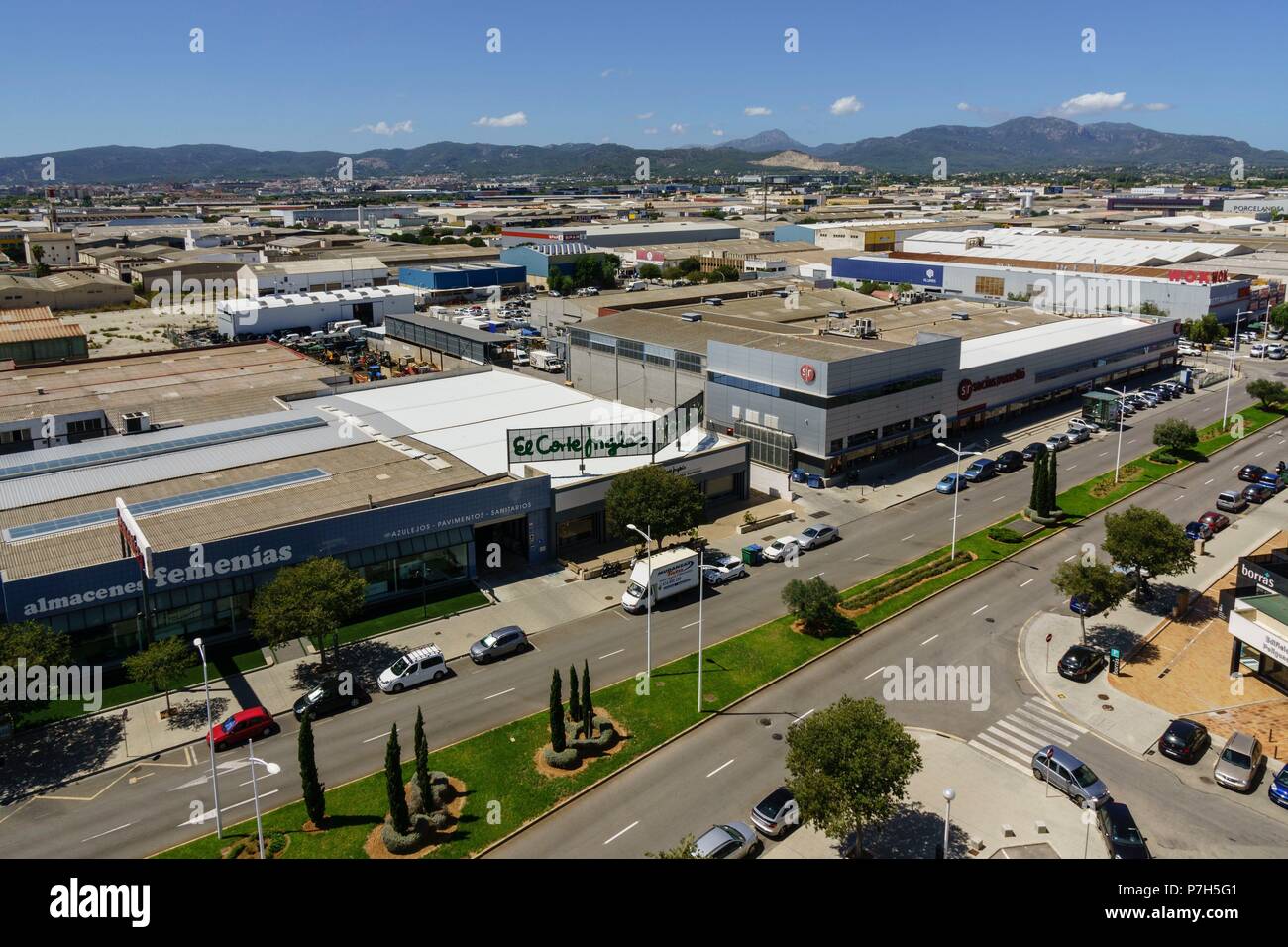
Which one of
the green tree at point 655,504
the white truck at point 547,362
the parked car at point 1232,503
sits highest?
the white truck at point 547,362

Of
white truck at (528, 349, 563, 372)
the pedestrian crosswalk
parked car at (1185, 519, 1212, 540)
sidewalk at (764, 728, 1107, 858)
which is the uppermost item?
white truck at (528, 349, 563, 372)

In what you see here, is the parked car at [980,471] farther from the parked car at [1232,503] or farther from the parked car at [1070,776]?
the parked car at [1070,776]

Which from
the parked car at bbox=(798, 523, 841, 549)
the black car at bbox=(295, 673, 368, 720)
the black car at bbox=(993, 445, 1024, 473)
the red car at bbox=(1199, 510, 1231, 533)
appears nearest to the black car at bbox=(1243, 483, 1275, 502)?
the red car at bbox=(1199, 510, 1231, 533)

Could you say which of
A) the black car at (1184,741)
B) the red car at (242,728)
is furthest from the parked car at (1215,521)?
the red car at (242,728)

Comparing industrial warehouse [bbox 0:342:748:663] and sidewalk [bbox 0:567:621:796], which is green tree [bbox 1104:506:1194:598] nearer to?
industrial warehouse [bbox 0:342:748:663]

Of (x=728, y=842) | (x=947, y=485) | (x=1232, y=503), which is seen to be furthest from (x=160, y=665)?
(x=1232, y=503)

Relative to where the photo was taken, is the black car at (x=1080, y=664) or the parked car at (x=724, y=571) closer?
the black car at (x=1080, y=664)
